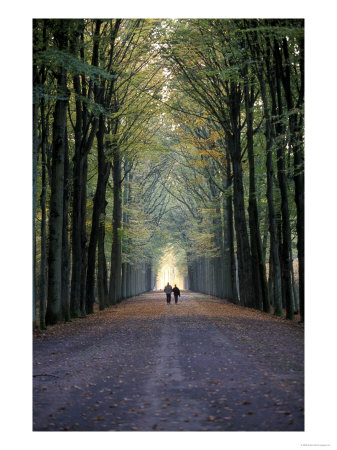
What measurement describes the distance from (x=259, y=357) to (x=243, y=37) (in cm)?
1114

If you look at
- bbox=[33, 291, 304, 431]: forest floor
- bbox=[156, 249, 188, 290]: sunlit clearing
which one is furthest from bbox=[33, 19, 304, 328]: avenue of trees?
bbox=[156, 249, 188, 290]: sunlit clearing

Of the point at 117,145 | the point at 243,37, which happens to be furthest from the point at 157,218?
the point at 243,37

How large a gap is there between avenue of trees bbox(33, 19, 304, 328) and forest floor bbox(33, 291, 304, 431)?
14.1ft

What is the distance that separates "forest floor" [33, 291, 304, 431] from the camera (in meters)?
6.12

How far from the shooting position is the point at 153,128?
3341 cm

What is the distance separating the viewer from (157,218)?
51.2 m

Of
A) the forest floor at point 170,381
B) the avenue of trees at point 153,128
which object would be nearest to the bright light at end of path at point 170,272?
the avenue of trees at point 153,128

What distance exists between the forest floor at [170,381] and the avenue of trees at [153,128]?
14.1 ft

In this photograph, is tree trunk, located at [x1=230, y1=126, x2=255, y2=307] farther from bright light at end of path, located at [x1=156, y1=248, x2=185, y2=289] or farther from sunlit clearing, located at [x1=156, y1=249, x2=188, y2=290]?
bright light at end of path, located at [x1=156, y1=248, x2=185, y2=289]

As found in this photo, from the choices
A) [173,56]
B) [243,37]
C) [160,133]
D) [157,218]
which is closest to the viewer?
[243,37]
